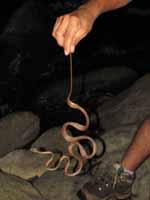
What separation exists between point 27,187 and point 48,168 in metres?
0.49

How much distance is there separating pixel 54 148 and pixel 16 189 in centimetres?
127

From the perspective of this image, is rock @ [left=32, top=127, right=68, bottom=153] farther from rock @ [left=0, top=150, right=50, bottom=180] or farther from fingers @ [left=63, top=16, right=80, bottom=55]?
fingers @ [left=63, top=16, right=80, bottom=55]

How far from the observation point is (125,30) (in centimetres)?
1494

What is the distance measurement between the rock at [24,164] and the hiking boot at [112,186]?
3.03 ft

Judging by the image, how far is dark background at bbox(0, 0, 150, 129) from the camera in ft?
29.1

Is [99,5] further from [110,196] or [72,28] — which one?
[110,196]

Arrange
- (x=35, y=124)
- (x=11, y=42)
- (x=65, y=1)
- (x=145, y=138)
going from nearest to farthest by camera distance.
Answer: (x=145, y=138), (x=35, y=124), (x=11, y=42), (x=65, y=1)

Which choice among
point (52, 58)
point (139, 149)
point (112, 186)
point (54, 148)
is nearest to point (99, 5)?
point (139, 149)

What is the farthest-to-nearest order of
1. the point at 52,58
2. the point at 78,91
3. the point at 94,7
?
1. the point at 52,58
2. the point at 78,91
3. the point at 94,7

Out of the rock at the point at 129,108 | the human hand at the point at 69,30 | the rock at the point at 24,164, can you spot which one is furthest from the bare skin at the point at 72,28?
the rock at the point at 129,108

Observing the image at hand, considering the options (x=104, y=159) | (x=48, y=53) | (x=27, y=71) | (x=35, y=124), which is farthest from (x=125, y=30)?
(x=104, y=159)

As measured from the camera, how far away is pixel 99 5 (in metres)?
2.78

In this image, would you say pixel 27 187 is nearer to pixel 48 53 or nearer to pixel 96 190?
pixel 96 190

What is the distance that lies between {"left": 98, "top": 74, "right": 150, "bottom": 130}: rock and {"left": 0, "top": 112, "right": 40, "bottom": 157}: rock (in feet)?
3.65
